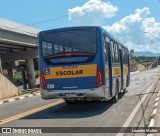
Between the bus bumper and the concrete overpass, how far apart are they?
2398 cm

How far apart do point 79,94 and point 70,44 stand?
1.89 m

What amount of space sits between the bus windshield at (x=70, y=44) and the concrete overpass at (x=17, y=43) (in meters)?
23.6

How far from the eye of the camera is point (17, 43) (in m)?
40.9

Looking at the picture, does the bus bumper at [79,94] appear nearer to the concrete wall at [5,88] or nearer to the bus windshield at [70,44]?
the bus windshield at [70,44]

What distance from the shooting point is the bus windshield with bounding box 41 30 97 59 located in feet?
45.4

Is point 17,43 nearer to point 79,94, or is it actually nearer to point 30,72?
Answer: point 30,72

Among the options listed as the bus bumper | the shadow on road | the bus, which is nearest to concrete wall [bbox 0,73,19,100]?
the shadow on road

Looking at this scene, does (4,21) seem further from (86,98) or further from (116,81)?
(86,98)

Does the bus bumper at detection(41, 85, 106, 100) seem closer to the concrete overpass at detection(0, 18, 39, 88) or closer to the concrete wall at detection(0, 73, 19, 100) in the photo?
the concrete wall at detection(0, 73, 19, 100)

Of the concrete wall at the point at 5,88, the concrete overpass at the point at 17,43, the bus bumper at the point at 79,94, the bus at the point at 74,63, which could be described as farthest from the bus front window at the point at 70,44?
the concrete overpass at the point at 17,43

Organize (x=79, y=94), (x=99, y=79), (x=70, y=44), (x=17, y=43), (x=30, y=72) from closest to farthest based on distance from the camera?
(x=99, y=79) → (x=79, y=94) → (x=70, y=44) → (x=17, y=43) → (x=30, y=72)

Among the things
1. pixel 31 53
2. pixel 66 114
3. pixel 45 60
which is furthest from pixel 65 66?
pixel 31 53

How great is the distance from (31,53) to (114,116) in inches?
1494

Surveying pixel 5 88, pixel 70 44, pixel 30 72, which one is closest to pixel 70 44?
pixel 70 44
